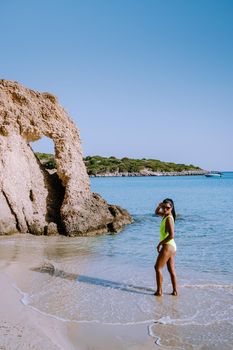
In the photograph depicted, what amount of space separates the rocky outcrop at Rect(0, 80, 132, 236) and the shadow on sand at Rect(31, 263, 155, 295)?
5.26 metres

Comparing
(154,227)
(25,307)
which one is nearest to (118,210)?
(154,227)

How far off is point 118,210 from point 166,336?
46.8 ft

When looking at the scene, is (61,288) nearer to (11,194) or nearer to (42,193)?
(11,194)

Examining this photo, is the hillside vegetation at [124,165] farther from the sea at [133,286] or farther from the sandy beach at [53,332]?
the sandy beach at [53,332]

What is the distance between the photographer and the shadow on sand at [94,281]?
915 centimetres

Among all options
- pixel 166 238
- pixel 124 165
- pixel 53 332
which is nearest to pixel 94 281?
pixel 166 238

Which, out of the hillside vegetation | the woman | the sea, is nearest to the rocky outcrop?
the sea

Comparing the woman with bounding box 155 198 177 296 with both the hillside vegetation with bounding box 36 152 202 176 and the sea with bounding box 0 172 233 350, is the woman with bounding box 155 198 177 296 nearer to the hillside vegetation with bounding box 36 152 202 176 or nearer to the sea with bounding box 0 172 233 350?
the sea with bounding box 0 172 233 350

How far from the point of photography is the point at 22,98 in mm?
17125

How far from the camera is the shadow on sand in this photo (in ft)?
30.0

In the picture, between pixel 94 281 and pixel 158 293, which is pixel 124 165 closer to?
pixel 94 281

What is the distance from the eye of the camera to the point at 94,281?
32.3ft

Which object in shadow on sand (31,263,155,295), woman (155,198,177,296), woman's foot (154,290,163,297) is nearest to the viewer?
woman (155,198,177,296)

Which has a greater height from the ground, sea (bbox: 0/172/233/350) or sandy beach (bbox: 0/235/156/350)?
sandy beach (bbox: 0/235/156/350)
